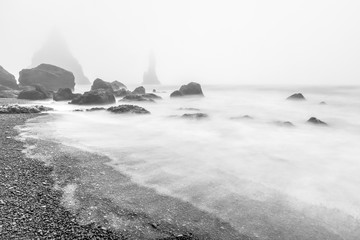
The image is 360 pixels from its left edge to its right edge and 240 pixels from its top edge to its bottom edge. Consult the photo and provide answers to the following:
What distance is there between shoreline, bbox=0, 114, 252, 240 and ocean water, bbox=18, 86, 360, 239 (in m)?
0.62

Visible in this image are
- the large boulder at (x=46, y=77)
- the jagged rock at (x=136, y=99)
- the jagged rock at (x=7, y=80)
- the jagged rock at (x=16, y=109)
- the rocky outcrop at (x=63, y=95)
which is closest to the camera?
the jagged rock at (x=16, y=109)

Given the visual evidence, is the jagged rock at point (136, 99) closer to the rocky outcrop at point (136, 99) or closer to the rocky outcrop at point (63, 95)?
the rocky outcrop at point (136, 99)

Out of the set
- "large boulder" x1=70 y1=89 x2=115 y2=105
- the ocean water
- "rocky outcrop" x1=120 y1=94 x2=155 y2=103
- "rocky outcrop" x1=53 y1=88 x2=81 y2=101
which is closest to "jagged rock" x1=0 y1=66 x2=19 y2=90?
"rocky outcrop" x1=53 y1=88 x2=81 y2=101

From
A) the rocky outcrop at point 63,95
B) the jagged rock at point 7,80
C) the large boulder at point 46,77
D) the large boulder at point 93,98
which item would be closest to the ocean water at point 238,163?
the large boulder at point 93,98

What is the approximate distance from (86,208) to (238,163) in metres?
7.03

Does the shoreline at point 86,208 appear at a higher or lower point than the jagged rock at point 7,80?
lower

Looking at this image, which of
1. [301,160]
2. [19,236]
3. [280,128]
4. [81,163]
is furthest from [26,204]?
[280,128]

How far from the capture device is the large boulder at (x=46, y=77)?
229 ft

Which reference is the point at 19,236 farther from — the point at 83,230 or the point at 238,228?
the point at 238,228

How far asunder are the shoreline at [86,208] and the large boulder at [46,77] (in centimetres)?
7172

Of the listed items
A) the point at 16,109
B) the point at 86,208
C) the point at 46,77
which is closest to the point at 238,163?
the point at 86,208

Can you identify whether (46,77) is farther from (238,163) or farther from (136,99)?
(238,163)

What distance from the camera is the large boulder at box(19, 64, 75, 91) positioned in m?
69.9

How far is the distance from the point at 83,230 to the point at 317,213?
6624 millimetres
